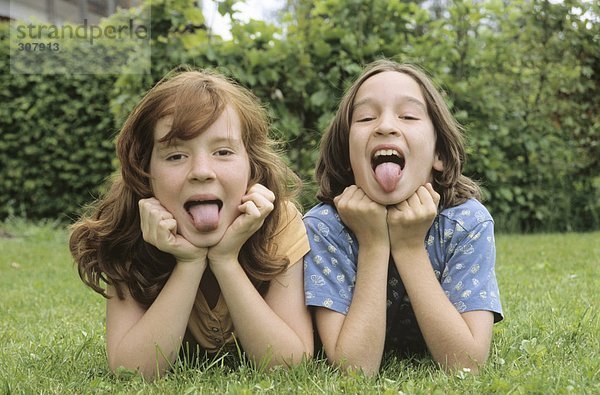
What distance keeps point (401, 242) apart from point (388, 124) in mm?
403

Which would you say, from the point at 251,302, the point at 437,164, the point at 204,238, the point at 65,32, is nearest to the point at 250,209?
the point at 204,238

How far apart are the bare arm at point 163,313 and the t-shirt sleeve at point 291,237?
1.04ft

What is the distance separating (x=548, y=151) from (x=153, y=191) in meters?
6.75

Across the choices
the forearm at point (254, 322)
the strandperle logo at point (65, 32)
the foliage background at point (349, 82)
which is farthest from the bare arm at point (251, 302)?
the strandperle logo at point (65, 32)

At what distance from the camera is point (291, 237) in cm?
266

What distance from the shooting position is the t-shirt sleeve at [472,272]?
2.50 metres

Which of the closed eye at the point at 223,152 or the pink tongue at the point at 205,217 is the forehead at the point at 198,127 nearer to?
the closed eye at the point at 223,152

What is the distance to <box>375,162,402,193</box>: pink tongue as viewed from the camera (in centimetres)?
249

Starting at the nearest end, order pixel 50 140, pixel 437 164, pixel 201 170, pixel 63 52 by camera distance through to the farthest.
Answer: pixel 201 170 → pixel 437 164 → pixel 50 140 → pixel 63 52

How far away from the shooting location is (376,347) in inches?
96.2

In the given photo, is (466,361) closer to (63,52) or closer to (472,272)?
(472,272)

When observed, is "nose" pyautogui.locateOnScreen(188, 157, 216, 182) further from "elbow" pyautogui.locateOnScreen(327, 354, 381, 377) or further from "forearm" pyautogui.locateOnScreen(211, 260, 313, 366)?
"elbow" pyautogui.locateOnScreen(327, 354, 381, 377)

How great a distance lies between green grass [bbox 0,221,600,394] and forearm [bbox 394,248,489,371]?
0.07 metres

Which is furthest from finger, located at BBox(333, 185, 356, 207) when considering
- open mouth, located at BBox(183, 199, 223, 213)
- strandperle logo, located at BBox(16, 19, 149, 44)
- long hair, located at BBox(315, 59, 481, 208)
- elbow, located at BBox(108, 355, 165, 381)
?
strandperle logo, located at BBox(16, 19, 149, 44)
